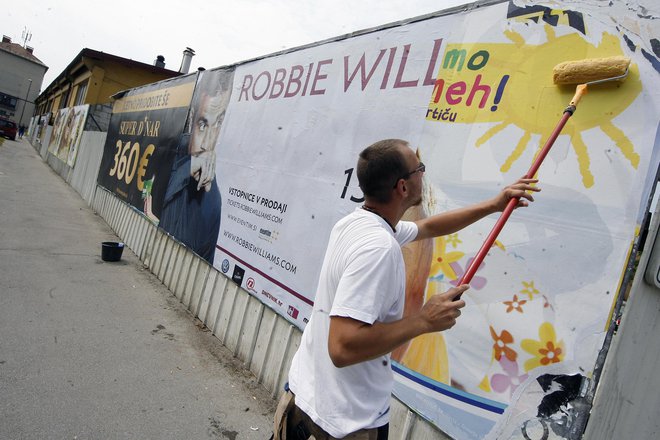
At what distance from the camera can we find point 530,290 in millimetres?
2109

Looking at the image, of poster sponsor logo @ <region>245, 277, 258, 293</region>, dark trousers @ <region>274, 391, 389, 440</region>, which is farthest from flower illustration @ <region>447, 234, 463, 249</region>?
poster sponsor logo @ <region>245, 277, 258, 293</region>

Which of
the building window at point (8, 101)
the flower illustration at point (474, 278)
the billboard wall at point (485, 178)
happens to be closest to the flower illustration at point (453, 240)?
the billboard wall at point (485, 178)

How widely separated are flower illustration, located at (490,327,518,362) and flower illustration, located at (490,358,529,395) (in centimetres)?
3

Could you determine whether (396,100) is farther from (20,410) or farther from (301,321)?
(20,410)

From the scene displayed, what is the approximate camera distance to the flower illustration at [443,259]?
97.5 inches

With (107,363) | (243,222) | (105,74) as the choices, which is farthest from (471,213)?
(105,74)

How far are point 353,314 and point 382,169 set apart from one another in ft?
1.94

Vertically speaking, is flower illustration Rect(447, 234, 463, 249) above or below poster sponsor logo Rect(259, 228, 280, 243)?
above

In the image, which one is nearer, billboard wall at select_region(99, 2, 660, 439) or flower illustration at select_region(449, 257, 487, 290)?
billboard wall at select_region(99, 2, 660, 439)

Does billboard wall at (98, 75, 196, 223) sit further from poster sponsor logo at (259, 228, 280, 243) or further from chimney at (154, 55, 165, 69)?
chimney at (154, 55, 165, 69)

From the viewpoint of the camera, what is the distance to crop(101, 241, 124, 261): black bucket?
7.07 m

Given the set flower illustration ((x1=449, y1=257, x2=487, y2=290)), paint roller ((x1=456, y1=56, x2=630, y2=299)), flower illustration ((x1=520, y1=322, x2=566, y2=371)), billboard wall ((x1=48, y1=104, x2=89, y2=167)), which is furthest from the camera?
billboard wall ((x1=48, y1=104, x2=89, y2=167))

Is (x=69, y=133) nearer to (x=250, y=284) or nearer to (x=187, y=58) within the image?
(x=187, y=58)

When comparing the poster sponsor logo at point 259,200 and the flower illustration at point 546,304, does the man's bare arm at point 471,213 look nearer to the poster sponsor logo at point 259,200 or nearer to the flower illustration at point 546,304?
the flower illustration at point 546,304
